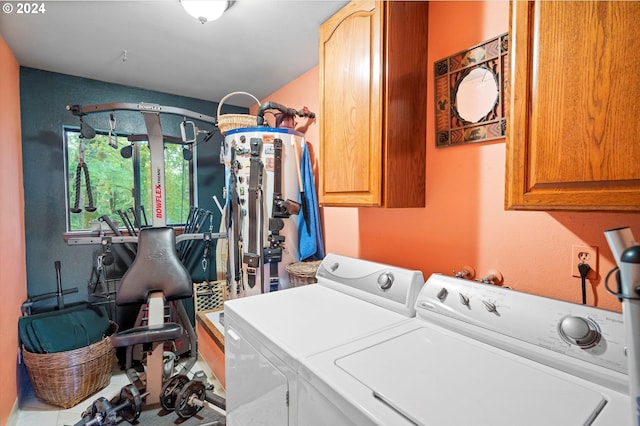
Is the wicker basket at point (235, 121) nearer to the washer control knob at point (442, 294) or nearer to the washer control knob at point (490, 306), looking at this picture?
the washer control knob at point (442, 294)

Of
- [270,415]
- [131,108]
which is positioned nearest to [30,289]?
[131,108]

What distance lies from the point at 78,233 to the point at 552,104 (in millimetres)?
3354

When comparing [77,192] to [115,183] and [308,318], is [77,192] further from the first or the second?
[308,318]

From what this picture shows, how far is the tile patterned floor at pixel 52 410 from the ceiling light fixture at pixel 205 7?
247 cm

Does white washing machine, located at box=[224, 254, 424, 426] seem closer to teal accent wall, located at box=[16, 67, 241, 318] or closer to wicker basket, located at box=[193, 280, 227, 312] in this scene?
wicker basket, located at box=[193, 280, 227, 312]

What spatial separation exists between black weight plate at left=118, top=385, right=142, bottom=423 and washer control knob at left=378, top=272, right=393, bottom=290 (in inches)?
69.2

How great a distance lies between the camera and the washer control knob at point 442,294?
1.15 metres

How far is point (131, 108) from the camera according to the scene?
231 cm

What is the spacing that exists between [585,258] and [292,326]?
104 centimetres

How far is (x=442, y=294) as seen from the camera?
116 centimetres

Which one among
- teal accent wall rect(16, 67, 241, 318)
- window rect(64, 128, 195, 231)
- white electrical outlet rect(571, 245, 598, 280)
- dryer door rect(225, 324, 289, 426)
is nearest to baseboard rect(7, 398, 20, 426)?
teal accent wall rect(16, 67, 241, 318)

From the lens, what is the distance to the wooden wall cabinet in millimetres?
1369

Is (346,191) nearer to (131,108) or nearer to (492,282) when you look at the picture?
(492,282)

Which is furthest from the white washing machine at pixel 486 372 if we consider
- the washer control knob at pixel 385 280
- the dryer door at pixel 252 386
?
the washer control knob at pixel 385 280
